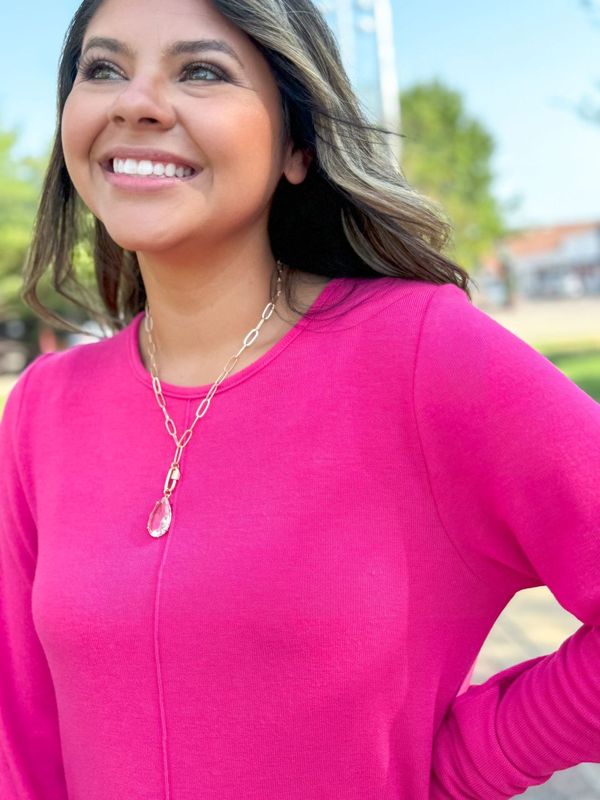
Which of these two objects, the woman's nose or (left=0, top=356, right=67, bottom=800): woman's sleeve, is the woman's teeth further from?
(left=0, top=356, right=67, bottom=800): woman's sleeve

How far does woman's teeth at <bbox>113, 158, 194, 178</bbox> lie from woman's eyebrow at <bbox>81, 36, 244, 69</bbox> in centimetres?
18

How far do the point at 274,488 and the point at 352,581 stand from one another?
20 cm

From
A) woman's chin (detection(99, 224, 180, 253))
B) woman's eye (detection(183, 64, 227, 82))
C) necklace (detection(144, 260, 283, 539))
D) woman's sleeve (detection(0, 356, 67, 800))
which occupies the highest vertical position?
woman's eye (detection(183, 64, 227, 82))

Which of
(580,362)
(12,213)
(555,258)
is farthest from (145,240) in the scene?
(555,258)

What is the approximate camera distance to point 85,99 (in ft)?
5.61

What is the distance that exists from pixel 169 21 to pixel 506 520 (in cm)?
100

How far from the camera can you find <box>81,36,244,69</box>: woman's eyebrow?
1.64 m

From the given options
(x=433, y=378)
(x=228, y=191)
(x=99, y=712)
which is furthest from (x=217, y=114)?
(x=99, y=712)

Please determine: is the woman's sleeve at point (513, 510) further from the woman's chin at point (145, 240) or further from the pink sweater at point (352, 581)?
the woman's chin at point (145, 240)

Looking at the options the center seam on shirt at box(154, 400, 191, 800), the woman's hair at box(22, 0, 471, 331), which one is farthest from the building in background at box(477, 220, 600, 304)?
the center seam on shirt at box(154, 400, 191, 800)

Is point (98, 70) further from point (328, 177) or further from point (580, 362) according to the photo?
point (580, 362)

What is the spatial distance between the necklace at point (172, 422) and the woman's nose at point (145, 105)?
398 millimetres

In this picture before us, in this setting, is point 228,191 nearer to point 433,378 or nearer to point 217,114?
point 217,114

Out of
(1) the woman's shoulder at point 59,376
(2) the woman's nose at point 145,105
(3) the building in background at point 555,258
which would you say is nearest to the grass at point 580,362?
(1) the woman's shoulder at point 59,376
